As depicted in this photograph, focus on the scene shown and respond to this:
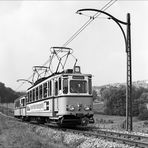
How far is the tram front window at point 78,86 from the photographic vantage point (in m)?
18.7

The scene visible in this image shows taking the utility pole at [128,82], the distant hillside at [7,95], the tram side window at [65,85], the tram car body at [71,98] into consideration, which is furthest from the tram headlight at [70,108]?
the distant hillside at [7,95]

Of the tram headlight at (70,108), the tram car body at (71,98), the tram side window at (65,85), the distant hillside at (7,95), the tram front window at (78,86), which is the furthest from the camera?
the distant hillside at (7,95)

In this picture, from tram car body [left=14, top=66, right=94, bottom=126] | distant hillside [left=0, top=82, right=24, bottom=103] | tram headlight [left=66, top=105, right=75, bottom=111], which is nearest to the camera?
tram headlight [left=66, top=105, right=75, bottom=111]

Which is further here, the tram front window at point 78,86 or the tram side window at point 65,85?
the tram front window at point 78,86

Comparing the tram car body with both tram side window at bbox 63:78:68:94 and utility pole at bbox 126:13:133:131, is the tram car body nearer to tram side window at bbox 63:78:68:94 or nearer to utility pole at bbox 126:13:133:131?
tram side window at bbox 63:78:68:94

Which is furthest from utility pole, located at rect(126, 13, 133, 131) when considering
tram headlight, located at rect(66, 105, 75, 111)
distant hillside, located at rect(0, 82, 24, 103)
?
distant hillside, located at rect(0, 82, 24, 103)

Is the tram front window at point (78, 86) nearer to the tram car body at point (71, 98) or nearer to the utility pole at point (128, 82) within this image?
the tram car body at point (71, 98)

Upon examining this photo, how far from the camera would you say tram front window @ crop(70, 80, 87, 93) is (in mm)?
18688

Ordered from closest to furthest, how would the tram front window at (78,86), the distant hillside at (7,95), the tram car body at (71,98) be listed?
1. the tram car body at (71,98)
2. the tram front window at (78,86)
3. the distant hillside at (7,95)

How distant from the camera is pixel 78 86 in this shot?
18.9 metres

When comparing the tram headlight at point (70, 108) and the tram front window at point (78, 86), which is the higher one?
the tram front window at point (78, 86)

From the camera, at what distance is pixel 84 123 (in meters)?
18.7

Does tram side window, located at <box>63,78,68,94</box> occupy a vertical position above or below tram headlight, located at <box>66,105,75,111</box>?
above

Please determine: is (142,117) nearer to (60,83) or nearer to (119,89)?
(119,89)
